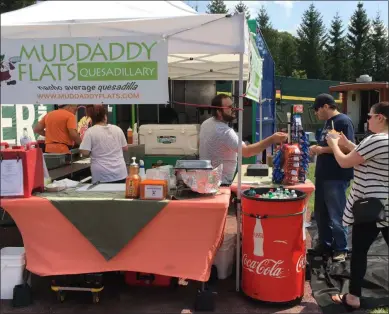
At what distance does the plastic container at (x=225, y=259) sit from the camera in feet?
12.5

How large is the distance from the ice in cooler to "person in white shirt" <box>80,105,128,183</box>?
5.43 ft

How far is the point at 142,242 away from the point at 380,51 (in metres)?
46.5

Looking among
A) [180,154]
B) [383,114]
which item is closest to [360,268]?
[383,114]

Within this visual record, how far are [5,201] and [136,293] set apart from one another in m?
1.22

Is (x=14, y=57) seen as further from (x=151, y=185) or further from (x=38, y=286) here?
(x=38, y=286)

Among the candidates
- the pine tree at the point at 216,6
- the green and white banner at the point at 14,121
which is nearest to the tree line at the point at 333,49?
the pine tree at the point at 216,6

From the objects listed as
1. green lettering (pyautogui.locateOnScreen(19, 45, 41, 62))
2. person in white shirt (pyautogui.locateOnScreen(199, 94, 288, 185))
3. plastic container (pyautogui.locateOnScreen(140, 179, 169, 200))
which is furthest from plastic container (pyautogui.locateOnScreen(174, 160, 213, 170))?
green lettering (pyautogui.locateOnScreen(19, 45, 41, 62))

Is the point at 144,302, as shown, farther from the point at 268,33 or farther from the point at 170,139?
the point at 268,33

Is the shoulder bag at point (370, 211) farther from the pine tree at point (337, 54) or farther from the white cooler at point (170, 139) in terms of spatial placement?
the pine tree at point (337, 54)

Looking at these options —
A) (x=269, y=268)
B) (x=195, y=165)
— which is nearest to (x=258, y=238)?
(x=269, y=268)

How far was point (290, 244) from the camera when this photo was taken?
325 centimetres

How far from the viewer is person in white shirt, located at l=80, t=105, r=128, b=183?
4258 millimetres

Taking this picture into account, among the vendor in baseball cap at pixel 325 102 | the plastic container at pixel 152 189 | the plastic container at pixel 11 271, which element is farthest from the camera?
the vendor in baseball cap at pixel 325 102

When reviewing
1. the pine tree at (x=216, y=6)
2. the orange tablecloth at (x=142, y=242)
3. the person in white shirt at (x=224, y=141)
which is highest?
the pine tree at (x=216, y=6)
